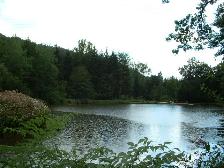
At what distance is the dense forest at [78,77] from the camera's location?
75.2 metres

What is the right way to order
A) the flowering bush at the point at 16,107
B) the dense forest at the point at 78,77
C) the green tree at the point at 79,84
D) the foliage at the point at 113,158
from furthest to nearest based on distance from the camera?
1. the green tree at the point at 79,84
2. the dense forest at the point at 78,77
3. the flowering bush at the point at 16,107
4. the foliage at the point at 113,158

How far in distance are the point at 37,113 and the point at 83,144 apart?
5.49 m

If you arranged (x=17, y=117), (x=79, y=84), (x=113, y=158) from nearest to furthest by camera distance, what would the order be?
(x=113, y=158)
(x=17, y=117)
(x=79, y=84)

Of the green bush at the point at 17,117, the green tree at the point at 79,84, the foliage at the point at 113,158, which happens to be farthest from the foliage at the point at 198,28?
the green tree at the point at 79,84

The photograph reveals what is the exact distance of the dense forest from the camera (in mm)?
75250

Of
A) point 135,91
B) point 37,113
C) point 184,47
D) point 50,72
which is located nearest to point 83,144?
point 37,113

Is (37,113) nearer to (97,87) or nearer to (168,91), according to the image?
(97,87)

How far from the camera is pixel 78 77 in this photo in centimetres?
10619

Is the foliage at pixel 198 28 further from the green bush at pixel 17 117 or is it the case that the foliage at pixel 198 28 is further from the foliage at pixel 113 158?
the green bush at pixel 17 117

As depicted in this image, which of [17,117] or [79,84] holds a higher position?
[79,84]

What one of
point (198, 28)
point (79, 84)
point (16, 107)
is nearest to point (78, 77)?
point (79, 84)

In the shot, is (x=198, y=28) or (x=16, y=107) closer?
(x=198, y=28)

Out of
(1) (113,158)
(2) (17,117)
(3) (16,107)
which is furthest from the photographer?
(3) (16,107)

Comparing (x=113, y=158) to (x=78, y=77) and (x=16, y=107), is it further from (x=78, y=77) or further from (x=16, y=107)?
(x=78, y=77)
